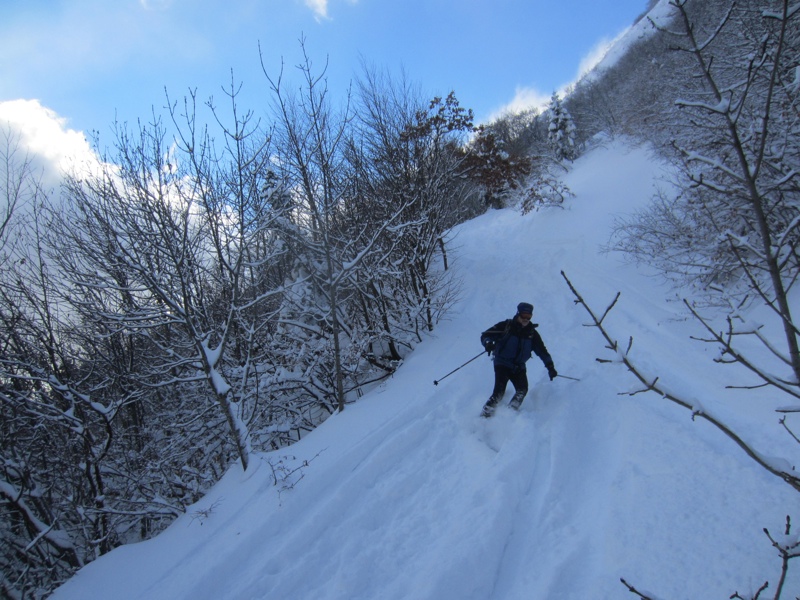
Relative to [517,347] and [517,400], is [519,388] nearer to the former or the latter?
[517,400]

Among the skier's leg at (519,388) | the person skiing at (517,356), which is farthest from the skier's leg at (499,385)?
the skier's leg at (519,388)

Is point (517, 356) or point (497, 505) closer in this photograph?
point (497, 505)

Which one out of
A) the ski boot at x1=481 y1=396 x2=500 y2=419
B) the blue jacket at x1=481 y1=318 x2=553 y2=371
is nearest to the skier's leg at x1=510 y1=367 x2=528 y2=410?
the blue jacket at x1=481 y1=318 x2=553 y2=371

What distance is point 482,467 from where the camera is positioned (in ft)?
15.2

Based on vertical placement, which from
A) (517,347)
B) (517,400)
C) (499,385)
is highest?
(517,347)

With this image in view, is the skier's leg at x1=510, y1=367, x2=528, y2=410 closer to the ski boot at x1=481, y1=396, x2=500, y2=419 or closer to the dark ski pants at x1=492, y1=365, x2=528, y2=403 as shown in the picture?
the dark ski pants at x1=492, y1=365, x2=528, y2=403

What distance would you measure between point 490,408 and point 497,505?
1.76m

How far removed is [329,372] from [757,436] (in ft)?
25.2

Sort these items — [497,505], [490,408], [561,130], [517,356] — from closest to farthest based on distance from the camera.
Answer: [497,505]
[490,408]
[517,356]
[561,130]

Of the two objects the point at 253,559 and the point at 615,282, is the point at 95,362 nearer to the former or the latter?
the point at 253,559

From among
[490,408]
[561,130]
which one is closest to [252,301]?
[490,408]

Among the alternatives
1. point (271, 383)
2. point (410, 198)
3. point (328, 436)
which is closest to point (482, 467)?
point (328, 436)

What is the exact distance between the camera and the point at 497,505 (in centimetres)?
397

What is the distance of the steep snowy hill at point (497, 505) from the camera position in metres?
3.27
